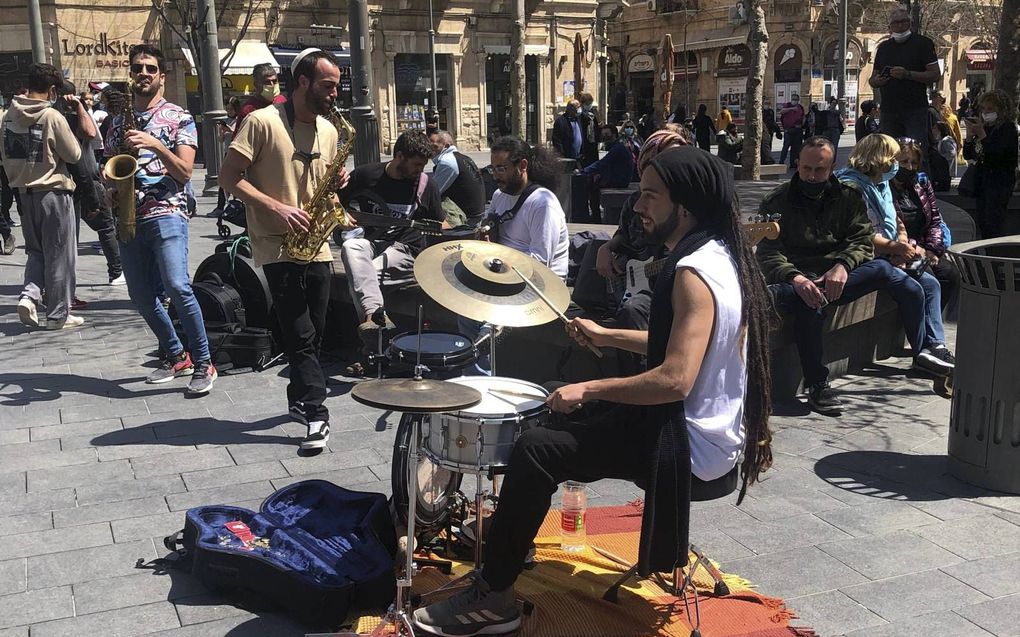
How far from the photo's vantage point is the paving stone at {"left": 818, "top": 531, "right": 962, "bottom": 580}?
3.75m

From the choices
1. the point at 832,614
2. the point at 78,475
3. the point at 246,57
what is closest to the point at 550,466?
the point at 832,614

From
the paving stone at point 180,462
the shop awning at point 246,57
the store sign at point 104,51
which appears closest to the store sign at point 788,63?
the shop awning at point 246,57

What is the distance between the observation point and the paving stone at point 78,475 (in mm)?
4652

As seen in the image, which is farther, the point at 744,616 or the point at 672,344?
the point at 744,616

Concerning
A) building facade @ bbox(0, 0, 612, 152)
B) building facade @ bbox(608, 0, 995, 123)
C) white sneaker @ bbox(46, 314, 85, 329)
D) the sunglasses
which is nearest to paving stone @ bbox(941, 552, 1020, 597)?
the sunglasses

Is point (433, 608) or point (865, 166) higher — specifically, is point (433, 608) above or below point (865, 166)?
below

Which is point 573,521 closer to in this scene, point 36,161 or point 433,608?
point 433,608

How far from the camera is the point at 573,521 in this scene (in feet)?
12.9

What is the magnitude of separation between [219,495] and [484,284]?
74.1 inches

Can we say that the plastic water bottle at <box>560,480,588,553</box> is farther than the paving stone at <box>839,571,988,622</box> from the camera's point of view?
Yes

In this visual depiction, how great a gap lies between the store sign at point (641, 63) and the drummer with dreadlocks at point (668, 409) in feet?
150

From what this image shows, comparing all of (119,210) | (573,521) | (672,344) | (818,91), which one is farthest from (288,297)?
(818,91)

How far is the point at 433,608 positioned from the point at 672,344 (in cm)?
114

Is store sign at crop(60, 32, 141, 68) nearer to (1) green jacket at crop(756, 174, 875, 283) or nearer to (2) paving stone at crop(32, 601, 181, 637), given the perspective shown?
(1) green jacket at crop(756, 174, 875, 283)
